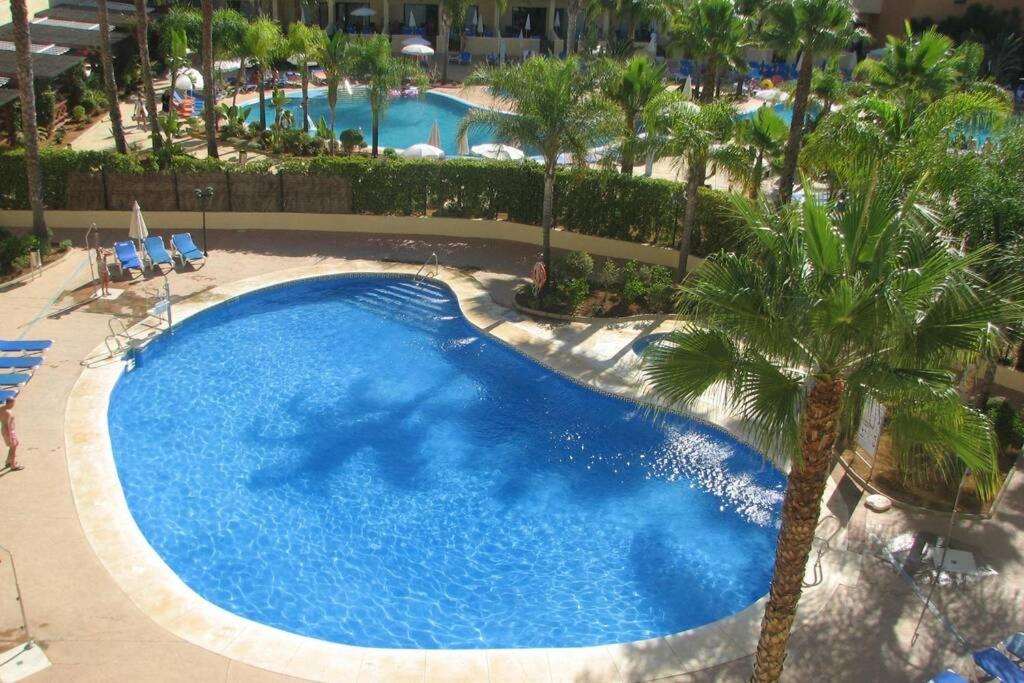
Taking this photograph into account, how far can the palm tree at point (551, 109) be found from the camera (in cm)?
1997

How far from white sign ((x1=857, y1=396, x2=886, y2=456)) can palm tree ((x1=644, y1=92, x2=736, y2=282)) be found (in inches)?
288

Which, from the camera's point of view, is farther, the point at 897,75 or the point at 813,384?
the point at 897,75

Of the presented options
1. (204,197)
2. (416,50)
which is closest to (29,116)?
(204,197)

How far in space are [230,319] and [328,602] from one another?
10.0 m

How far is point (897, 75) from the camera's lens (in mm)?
25328

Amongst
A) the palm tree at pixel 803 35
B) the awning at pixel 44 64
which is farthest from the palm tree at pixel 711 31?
the awning at pixel 44 64

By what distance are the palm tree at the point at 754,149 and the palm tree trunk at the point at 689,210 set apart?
546 mm

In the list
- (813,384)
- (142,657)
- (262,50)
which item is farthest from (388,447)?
A: (262,50)

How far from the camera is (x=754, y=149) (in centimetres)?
2167

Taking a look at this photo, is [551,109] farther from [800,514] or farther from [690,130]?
[800,514]

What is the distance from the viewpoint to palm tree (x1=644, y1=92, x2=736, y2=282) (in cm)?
1944

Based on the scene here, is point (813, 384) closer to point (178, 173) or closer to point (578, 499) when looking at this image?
point (578, 499)

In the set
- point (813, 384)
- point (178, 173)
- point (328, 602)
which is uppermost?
point (813, 384)

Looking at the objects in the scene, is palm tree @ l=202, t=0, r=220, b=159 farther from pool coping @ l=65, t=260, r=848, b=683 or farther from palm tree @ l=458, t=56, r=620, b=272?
pool coping @ l=65, t=260, r=848, b=683
